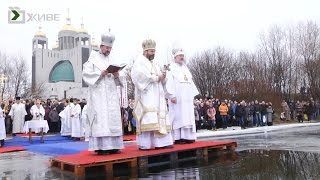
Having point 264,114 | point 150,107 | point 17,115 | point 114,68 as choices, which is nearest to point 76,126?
point 17,115

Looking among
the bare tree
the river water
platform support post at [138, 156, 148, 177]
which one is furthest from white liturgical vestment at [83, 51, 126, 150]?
the bare tree

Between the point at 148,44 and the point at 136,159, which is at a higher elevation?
the point at 148,44

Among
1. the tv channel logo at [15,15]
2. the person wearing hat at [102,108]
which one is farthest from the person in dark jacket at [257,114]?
the person wearing hat at [102,108]

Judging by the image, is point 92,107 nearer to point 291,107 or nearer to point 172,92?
point 172,92

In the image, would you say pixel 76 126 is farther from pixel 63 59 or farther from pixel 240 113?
pixel 63 59

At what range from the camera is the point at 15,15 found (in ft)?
98.0

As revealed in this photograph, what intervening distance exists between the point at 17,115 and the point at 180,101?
35.8 feet

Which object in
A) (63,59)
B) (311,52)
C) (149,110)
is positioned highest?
(63,59)

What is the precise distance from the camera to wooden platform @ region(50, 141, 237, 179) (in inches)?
287

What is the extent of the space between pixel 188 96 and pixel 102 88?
104 inches

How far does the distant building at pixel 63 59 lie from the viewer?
319ft

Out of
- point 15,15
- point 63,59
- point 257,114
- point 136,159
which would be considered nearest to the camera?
point 136,159

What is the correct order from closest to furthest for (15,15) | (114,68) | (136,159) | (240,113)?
(136,159)
(114,68)
(240,113)
(15,15)

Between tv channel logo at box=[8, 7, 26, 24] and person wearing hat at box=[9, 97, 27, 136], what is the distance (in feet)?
34.6
